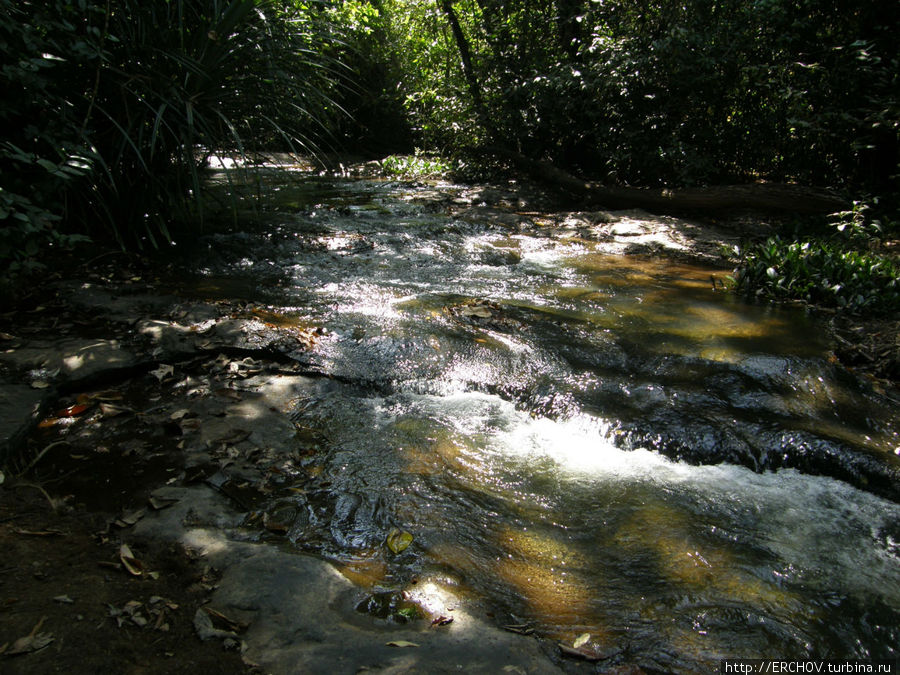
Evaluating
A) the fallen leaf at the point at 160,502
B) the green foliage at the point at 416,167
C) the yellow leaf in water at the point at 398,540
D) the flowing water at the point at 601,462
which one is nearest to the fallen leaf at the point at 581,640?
the flowing water at the point at 601,462

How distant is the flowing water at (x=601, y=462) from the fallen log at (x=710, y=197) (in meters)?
2.85

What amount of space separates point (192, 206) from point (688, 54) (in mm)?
6443

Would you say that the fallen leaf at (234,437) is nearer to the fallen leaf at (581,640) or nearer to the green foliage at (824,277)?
the fallen leaf at (581,640)

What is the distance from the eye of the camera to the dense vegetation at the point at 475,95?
136 inches

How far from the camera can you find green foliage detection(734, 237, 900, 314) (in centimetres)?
457

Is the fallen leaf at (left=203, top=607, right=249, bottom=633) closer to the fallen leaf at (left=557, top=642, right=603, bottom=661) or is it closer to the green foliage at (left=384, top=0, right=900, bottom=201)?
the fallen leaf at (left=557, top=642, right=603, bottom=661)

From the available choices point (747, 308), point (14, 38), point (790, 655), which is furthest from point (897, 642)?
point (14, 38)

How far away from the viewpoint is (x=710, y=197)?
291 inches

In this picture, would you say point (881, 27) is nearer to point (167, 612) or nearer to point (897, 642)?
point (897, 642)

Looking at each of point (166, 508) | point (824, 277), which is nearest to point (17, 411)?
point (166, 508)

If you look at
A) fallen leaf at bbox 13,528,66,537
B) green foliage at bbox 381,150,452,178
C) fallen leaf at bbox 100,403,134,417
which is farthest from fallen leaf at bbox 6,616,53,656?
green foliage at bbox 381,150,452,178

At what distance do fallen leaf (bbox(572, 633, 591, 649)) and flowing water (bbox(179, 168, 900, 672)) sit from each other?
17 millimetres

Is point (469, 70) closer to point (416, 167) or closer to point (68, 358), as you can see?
point (416, 167)

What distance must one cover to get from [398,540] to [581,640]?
0.73 metres
